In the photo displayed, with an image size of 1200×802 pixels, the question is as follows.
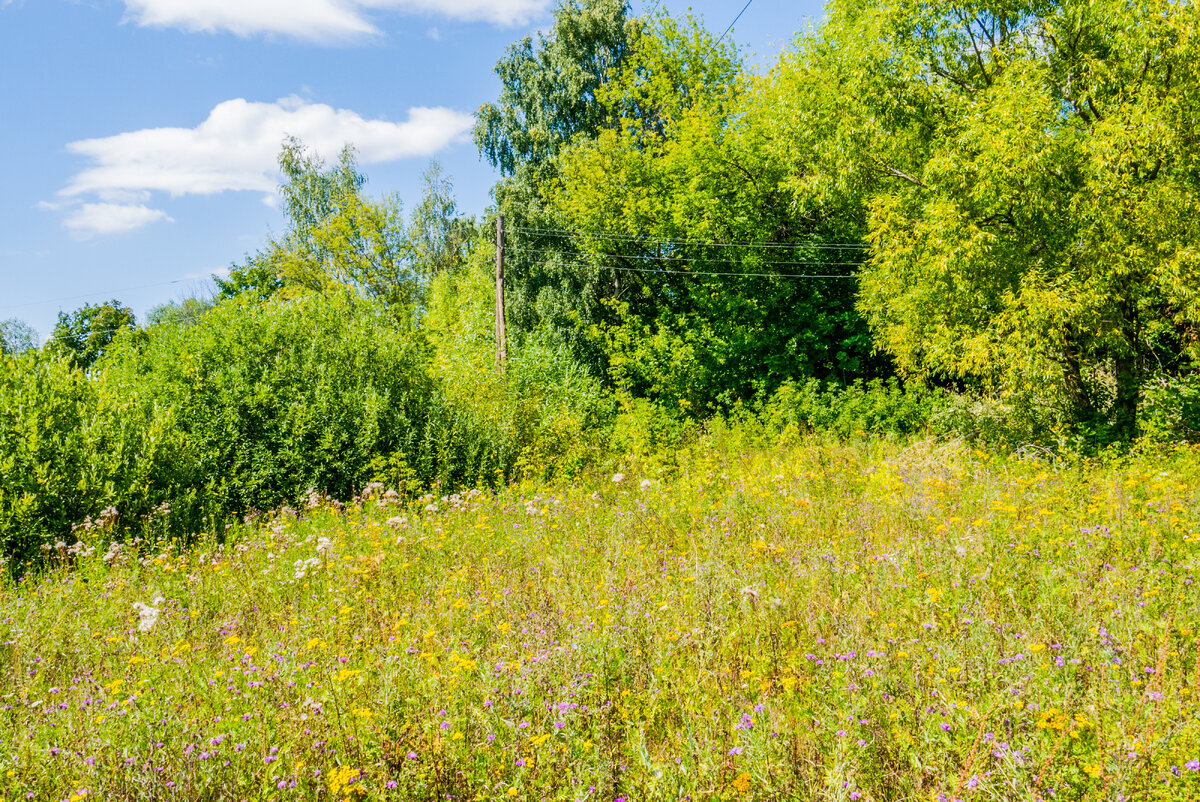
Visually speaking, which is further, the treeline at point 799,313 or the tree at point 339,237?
the tree at point 339,237

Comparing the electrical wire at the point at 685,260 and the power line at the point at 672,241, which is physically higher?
the power line at the point at 672,241

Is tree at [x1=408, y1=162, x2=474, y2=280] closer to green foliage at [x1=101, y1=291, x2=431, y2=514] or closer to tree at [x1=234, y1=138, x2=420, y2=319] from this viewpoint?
tree at [x1=234, y1=138, x2=420, y2=319]

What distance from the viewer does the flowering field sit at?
260 centimetres

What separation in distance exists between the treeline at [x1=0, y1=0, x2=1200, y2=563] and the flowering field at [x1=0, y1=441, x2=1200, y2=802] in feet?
13.7

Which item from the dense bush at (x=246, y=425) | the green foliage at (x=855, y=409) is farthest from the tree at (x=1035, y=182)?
the dense bush at (x=246, y=425)

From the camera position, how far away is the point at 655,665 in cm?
338

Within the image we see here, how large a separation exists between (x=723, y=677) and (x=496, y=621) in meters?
1.65

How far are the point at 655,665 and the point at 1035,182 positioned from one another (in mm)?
11142

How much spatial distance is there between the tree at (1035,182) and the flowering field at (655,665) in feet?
18.5

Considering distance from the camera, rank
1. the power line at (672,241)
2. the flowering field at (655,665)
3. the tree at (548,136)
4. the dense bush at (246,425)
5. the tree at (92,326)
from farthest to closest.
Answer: the tree at (92,326) → the tree at (548,136) → the power line at (672,241) → the dense bush at (246,425) → the flowering field at (655,665)

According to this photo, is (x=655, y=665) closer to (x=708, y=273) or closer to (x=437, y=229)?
(x=708, y=273)

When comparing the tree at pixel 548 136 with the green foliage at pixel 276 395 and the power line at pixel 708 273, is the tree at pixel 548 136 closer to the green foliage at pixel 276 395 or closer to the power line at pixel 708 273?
the power line at pixel 708 273

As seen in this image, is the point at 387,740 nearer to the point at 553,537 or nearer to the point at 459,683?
the point at 459,683

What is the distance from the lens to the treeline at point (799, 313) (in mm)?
9555
